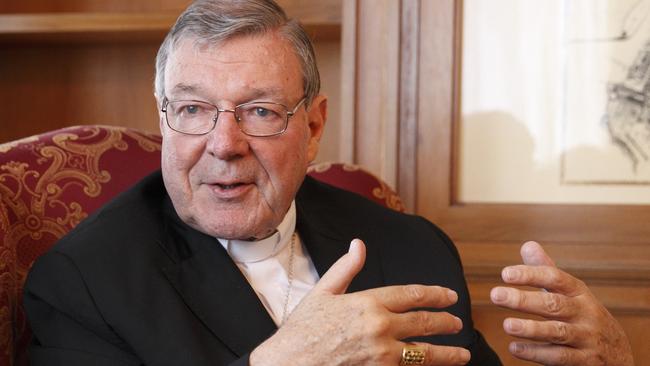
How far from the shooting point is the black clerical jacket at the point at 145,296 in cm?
161

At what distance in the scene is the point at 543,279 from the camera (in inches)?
66.7

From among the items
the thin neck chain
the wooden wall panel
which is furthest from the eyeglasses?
the wooden wall panel

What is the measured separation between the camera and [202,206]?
5.74 feet

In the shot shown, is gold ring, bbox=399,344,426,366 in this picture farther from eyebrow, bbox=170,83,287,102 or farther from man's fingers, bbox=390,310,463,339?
eyebrow, bbox=170,83,287,102

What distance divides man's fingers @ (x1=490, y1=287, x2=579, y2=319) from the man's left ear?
541 millimetres

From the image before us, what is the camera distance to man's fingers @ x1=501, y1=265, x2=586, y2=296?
163 centimetres

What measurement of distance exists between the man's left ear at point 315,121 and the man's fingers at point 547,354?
0.58 metres

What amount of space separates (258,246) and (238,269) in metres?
0.12

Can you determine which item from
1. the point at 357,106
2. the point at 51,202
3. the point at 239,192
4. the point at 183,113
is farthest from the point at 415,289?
the point at 357,106

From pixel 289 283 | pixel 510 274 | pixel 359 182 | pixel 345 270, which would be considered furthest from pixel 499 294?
pixel 359 182

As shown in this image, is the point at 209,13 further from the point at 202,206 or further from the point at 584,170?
the point at 584,170

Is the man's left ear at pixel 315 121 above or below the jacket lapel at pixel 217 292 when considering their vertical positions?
above

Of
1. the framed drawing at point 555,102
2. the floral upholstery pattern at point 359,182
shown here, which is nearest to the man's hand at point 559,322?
the floral upholstery pattern at point 359,182

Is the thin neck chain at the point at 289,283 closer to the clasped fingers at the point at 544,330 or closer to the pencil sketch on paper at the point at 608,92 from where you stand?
the clasped fingers at the point at 544,330
